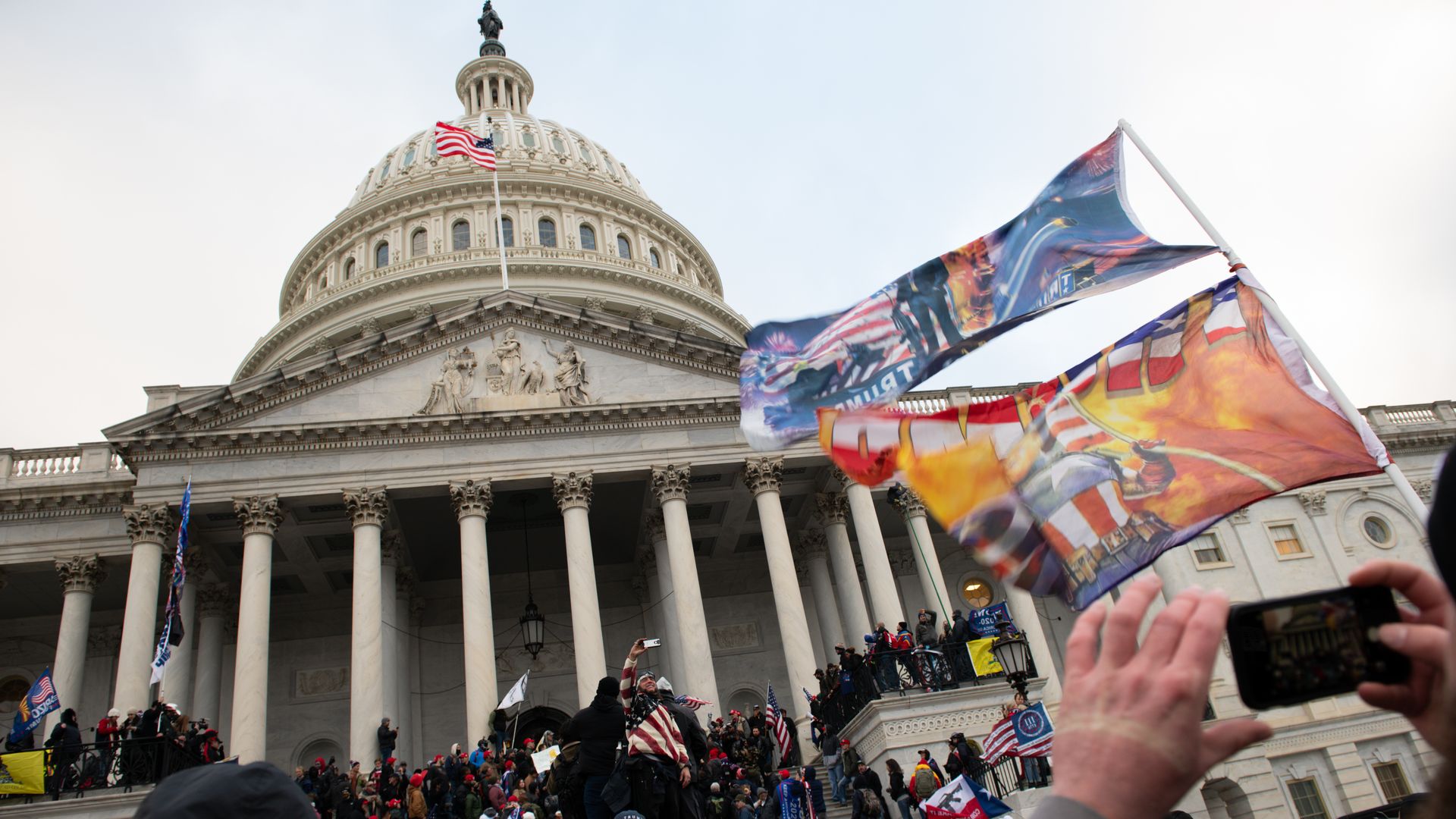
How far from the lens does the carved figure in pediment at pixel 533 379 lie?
3139 cm

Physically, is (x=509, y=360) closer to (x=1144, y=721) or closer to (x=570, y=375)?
(x=570, y=375)

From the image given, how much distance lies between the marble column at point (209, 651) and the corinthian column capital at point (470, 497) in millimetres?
9961

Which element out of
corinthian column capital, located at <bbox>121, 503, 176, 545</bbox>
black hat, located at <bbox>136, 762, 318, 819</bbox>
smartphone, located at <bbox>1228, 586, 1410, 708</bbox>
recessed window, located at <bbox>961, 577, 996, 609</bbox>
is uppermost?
corinthian column capital, located at <bbox>121, 503, 176, 545</bbox>

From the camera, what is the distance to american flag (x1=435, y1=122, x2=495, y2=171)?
40625 millimetres

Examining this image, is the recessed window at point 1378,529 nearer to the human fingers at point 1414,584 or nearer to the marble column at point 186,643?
the marble column at point 186,643

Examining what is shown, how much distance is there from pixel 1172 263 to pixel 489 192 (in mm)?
52285

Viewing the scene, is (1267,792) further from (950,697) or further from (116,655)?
(116,655)

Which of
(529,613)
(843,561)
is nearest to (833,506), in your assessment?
(843,561)

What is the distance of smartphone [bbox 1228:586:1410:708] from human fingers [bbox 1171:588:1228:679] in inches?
1.4

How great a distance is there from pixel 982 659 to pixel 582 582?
1125 cm

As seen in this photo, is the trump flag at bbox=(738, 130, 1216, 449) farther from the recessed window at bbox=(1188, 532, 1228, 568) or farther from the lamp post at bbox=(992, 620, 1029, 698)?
the recessed window at bbox=(1188, 532, 1228, 568)

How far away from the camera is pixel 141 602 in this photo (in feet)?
87.8

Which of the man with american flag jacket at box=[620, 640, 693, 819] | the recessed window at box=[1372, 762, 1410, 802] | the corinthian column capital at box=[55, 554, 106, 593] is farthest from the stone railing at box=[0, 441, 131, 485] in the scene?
the recessed window at box=[1372, 762, 1410, 802]

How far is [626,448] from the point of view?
30969 mm
